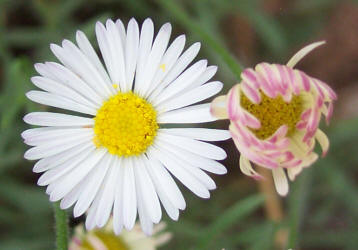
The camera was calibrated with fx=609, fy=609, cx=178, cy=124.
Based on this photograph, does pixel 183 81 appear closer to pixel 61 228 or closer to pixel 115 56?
pixel 115 56

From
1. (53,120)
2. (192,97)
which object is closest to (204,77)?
(192,97)

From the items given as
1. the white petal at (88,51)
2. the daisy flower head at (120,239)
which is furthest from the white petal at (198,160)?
the daisy flower head at (120,239)

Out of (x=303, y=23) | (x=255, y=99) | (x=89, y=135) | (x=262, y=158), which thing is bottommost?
(x=262, y=158)

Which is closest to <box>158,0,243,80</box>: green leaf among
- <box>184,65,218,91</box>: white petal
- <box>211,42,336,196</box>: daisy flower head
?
<box>184,65,218,91</box>: white petal

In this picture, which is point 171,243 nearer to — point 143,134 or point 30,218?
point 30,218

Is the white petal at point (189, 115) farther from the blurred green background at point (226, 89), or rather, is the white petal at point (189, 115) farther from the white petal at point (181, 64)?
the blurred green background at point (226, 89)

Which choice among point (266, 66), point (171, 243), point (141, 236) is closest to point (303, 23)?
point (171, 243)
